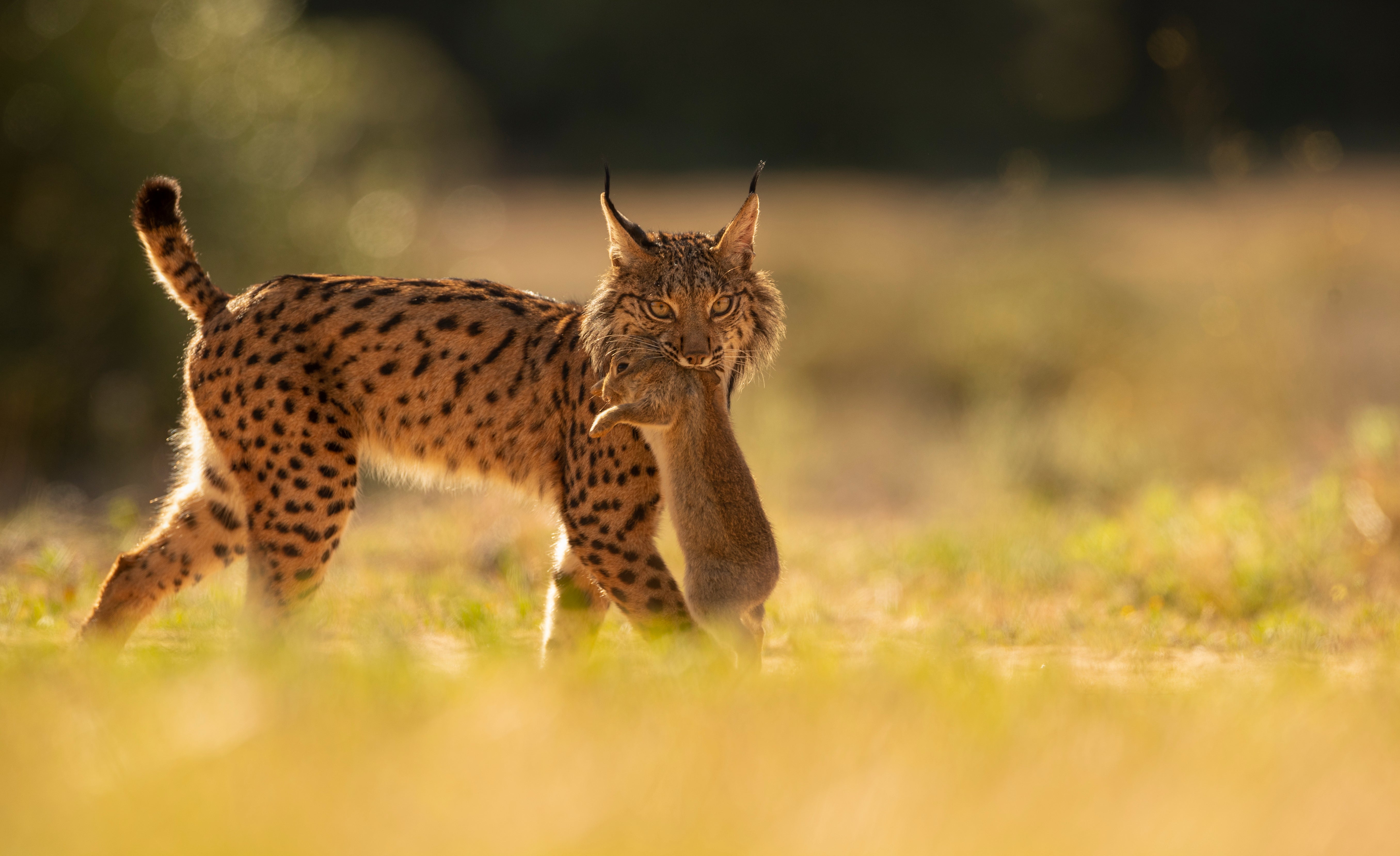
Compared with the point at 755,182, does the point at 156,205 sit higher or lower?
lower

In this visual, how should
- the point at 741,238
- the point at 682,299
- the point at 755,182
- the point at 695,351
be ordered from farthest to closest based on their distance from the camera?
1. the point at 741,238
2. the point at 755,182
3. the point at 682,299
4. the point at 695,351

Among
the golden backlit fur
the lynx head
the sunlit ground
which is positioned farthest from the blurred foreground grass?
the lynx head

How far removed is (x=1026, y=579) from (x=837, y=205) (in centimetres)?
1488

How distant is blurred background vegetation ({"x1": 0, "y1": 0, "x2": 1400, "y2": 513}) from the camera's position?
1066 centimetres

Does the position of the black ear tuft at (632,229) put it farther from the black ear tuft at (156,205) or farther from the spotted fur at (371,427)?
the black ear tuft at (156,205)

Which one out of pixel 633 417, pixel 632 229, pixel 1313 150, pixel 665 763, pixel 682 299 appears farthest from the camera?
pixel 1313 150

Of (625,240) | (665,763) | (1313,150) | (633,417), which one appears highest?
(1313,150)

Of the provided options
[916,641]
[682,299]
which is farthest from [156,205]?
[916,641]

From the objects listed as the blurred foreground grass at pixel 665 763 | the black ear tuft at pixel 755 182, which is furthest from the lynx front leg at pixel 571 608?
the black ear tuft at pixel 755 182

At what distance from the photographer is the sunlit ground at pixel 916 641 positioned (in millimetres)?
2957

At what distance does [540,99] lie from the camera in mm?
35000

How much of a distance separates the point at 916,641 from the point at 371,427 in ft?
8.60

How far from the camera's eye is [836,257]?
1831cm

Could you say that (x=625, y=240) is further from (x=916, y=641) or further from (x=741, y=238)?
(x=916, y=641)
